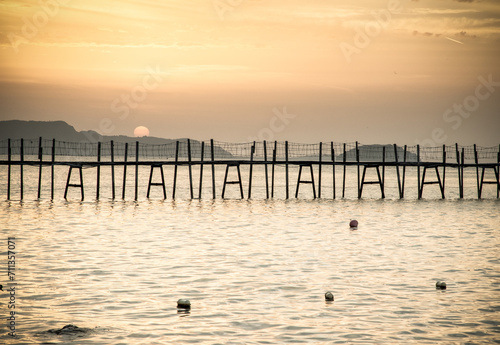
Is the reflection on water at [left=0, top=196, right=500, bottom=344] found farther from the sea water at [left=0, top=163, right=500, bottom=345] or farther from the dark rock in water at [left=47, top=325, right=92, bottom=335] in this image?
the dark rock in water at [left=47, top=325, right=92, bottom=335]

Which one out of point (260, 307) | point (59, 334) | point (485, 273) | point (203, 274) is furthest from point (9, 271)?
point (485, 273)

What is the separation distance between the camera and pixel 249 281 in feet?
44.0

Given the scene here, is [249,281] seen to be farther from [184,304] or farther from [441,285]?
[441,285]

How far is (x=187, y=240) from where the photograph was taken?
2012cm

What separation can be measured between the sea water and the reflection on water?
3cm

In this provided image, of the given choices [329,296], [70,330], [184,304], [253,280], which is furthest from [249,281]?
[70,330]

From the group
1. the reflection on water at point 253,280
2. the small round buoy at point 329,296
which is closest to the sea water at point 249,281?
A: the reflection on water at point 253,280

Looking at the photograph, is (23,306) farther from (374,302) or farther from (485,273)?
(485,273)

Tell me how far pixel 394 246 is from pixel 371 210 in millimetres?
14185

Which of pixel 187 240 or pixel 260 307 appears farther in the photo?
pixel 187 240

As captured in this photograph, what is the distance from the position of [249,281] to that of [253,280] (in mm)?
141

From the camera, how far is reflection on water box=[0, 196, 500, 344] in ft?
32.0

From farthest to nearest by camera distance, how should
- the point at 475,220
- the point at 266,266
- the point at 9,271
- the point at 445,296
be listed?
1. the point at 475,220
2. the point at 266,266
3. the point at 9,271
4. the point at 445,296

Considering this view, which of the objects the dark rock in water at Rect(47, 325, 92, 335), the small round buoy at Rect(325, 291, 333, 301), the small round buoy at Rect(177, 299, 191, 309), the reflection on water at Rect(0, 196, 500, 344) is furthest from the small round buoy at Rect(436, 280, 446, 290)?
the dark rock in water at Rect(47, 325, 92, 335)
